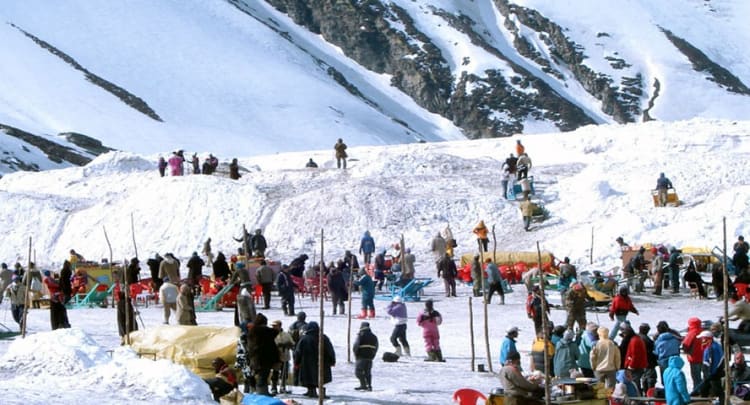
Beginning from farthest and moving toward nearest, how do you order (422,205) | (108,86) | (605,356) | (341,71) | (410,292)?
1. (341,71)
2. (108,86)
3. (422,205)
4. (410,292)
5. (605,356)

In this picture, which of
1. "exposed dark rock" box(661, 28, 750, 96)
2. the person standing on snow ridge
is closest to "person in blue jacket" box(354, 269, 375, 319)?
the person standing on snow ridge

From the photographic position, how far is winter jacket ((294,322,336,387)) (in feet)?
48.1

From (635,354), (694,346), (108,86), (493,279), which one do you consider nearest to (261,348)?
(635,354)

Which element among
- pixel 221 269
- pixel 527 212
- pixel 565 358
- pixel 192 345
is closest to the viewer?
pixel 192 345

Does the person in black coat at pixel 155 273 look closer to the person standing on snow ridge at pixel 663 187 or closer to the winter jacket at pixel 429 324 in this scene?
the winter jacket at pixel 429 324

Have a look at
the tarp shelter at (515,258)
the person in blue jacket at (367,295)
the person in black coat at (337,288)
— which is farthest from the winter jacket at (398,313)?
the tarp shelter at (515,258)

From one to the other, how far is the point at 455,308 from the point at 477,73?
395 ft

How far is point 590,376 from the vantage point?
15555 millimetres

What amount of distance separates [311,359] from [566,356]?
10.0 feet

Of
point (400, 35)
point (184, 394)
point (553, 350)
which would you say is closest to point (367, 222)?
point (553, 350)

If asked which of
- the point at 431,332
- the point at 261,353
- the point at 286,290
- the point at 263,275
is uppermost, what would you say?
the point at 263,275

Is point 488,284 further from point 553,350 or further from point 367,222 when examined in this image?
point 367,222

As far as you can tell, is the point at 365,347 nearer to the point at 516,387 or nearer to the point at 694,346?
the point at 516,387

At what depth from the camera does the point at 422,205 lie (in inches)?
1393
